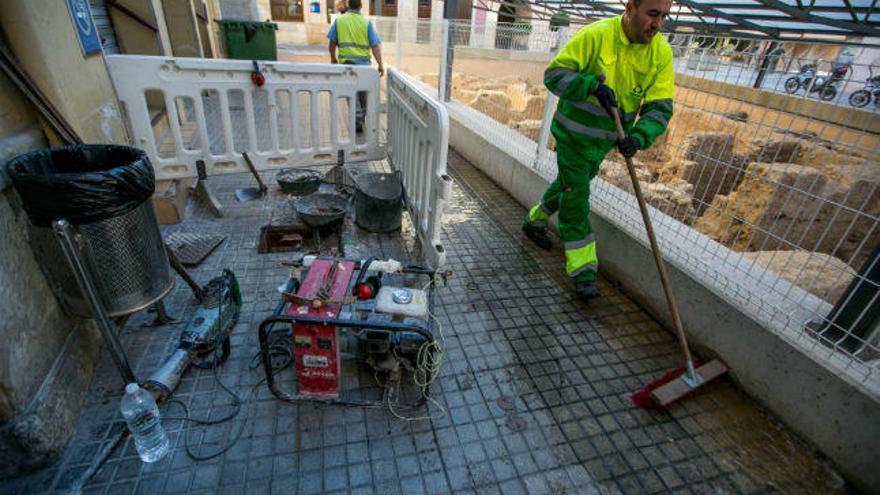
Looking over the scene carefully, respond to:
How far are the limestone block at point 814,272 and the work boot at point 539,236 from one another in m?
1.64

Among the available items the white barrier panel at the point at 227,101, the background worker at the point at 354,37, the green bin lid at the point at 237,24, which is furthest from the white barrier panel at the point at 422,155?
the green bin lid at the point at 237,24

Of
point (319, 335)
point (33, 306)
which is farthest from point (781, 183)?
point (33, 306)

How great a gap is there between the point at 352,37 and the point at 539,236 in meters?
4.38

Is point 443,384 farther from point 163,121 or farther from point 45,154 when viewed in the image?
point 163,121

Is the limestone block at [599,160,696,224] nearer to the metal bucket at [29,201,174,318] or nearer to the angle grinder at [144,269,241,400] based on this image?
the angle grinder at [144,269,241,400]

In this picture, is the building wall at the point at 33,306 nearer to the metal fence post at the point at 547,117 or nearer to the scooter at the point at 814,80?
the metal fence post at the point at 547,117

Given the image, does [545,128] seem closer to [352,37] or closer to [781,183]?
[781,183]

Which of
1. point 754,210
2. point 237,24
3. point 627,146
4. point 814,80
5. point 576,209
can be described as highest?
point 814,80

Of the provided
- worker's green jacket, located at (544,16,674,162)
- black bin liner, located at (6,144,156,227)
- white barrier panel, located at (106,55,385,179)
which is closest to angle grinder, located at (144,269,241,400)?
black bin liner, located at (6,144,156,227)

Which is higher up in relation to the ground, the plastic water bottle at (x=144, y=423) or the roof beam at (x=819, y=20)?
the roof beam at (x=819, y=20)

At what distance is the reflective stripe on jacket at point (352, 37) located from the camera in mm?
6137

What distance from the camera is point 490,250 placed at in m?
4.01

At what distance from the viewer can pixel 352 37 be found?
6227mm

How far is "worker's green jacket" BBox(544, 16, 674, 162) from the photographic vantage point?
9.52 ft
